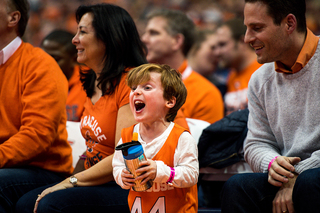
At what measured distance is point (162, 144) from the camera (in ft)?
5.33

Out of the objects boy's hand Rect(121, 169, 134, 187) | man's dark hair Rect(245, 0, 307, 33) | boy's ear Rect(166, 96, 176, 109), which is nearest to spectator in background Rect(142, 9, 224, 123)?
man's dark hair Rect(245, 0, 307, 33)

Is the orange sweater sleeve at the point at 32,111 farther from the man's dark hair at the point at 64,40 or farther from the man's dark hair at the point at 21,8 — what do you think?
the man's dark hair at the point at 64,40

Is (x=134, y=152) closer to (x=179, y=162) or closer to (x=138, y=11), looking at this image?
(x=179, y=162)

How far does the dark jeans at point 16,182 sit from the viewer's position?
6.43 feet

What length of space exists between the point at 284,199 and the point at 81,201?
0.95 m

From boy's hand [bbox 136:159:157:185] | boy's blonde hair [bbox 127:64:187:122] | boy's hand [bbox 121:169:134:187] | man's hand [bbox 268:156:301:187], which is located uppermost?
boy's blonde hair [bbox 127:64:187:122]

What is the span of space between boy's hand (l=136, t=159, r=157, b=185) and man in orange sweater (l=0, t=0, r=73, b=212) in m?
0.87

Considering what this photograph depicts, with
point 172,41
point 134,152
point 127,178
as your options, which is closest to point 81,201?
point 127,178

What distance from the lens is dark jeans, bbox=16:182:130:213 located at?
5.73 ft

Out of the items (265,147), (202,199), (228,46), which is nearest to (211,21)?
(228,46)

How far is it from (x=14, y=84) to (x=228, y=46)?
2.90 meters

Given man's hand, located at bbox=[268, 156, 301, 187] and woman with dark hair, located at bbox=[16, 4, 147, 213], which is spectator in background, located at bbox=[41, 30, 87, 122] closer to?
woman with dark hair, located at bbox=[16, 4, 147, 213]

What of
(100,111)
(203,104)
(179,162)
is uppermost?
(100,111)

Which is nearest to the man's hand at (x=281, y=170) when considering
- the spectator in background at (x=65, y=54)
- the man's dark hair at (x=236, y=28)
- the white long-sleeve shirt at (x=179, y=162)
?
the white long-sleeve shirt at (x=179, y=162)
